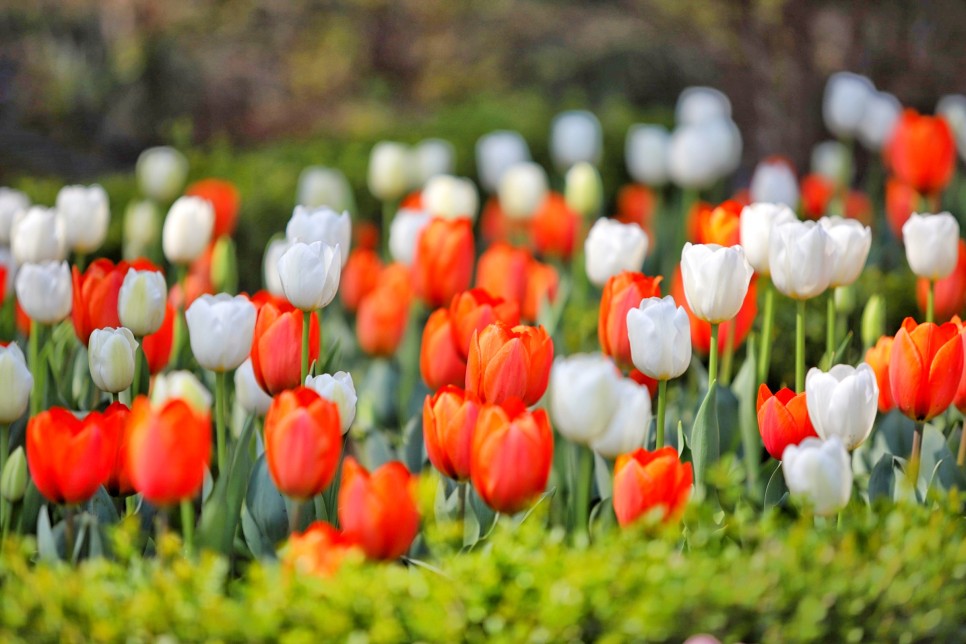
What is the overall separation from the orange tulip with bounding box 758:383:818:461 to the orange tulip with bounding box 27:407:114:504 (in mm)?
1348

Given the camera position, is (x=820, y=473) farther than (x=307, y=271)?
No

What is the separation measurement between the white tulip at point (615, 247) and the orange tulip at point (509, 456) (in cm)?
124

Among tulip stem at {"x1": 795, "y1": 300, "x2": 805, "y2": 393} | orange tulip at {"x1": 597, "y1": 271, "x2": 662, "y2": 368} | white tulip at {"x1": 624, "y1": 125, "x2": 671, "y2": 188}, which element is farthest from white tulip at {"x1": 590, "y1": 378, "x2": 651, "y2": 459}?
white tulip at {"x1": 624, "y1": 125, "x2": 671, "y2": 188}

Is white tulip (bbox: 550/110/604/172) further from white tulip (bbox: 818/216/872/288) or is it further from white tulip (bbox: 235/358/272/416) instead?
white tulip (bbox: 235/358/272/416)

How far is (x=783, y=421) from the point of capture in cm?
234

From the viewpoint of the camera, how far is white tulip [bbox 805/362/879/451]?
2.23m

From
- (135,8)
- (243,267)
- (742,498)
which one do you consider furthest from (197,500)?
(135,8)

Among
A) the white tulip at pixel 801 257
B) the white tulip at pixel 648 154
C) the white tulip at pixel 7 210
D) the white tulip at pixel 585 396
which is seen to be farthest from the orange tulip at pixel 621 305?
the white tulip at pixel 648 154

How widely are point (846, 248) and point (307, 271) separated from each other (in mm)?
1264

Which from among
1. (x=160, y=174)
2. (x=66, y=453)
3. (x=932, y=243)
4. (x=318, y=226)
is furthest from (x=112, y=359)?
(x=160, y=174)

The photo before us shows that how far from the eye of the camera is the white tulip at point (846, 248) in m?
2.64

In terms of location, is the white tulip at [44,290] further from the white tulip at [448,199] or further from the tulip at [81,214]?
the white tulip at [448,199]

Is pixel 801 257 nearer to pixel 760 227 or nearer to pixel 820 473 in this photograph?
pixel 760 227

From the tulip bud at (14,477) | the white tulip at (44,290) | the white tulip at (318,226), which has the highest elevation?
the white tulip at (318,226)
